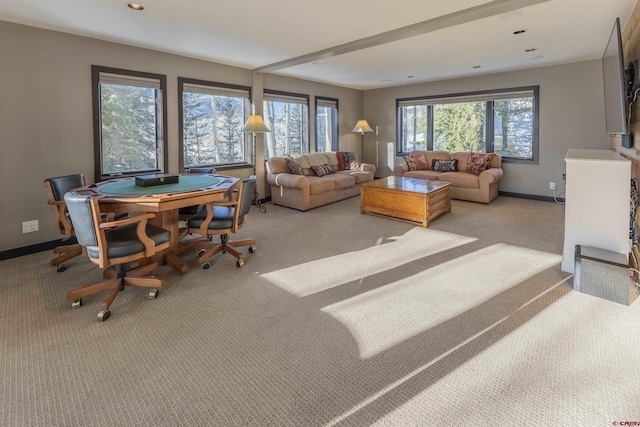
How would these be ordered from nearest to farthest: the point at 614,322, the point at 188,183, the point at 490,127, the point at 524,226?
the point at 614,322
the point at 188,183
the point at 524,226
the point at 490,127

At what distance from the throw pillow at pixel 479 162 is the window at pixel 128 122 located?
208 inches

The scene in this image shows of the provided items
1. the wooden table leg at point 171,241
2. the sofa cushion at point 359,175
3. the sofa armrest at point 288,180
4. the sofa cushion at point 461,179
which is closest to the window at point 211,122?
the sofa armrest at point 288,180

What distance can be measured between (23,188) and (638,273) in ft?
18.9

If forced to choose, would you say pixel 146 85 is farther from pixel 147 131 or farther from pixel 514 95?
pixel 514 95

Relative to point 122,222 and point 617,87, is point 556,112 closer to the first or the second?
point 617,87

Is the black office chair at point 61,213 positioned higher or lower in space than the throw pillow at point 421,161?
lower

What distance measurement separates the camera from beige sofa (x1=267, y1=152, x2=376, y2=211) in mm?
5730

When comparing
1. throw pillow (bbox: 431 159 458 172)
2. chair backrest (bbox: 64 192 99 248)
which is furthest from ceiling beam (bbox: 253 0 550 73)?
chair backrest (bbox: 64 192 99 248)

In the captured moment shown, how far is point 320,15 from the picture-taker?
3.46m

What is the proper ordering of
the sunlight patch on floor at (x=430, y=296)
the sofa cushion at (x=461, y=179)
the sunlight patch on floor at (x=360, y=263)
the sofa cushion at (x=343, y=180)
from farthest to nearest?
1. the sofa cushion at (x=343, y=180)
2. the sofa cushion at (x=461, y=179)
3. the sunlight patch on floor at (x=360, y=263)
4. the sunlight patch on floor at (x=430, y=296)

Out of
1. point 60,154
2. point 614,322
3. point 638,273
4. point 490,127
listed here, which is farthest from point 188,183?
point 490,127

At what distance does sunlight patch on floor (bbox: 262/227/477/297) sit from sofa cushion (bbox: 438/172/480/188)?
2211 mm

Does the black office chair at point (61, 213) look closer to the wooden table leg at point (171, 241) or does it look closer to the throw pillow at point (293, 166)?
the wooden table leg at point (171, 241)

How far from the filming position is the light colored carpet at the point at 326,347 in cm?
158
